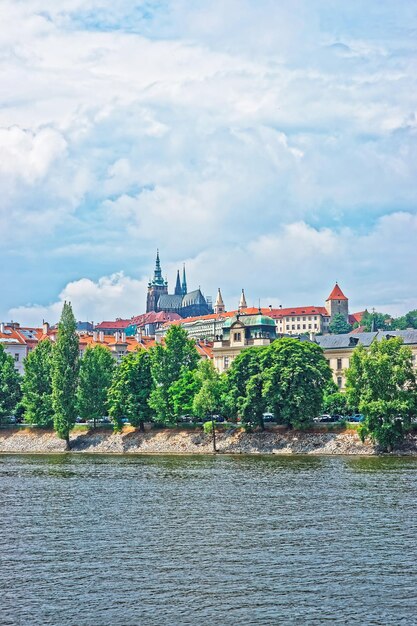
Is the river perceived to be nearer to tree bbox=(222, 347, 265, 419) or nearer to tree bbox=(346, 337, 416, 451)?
tree bbox=(346, 337, 416, 451)

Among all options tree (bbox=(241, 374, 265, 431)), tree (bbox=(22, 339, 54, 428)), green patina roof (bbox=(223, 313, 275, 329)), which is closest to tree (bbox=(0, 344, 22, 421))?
tree (bbox=(22, 339, 54, 428))

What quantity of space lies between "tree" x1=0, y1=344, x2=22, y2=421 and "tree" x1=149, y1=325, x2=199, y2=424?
22880 millimetres

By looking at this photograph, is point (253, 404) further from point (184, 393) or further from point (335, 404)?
point (335, 404)

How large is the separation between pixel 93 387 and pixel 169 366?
11.1 metres

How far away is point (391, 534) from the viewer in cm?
4931

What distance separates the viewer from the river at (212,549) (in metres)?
35.3

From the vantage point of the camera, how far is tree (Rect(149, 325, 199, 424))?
118 metres

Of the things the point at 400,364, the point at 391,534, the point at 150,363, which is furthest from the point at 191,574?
the point at 150,363

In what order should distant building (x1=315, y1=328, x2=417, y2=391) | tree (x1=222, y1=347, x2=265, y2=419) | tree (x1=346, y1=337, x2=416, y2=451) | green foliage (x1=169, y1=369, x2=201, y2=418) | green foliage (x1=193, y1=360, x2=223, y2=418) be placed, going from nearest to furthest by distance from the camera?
1. tree (x1=346, y1=337, x2=416, y2=451)
2. tree (x1=222, y1=347, x2=265, y2=419)
3. green foliage (x1=193, y1=360, x2=223, y2=418)
4. green foliage (x1=169, y1=369, x2=201, y2=418)
5. distant building (x1=315, y1=328, x2=417, y2=391)

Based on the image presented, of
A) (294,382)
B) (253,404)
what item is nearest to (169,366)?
(253,404)

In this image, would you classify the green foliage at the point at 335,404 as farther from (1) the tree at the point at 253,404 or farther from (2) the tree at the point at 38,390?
(2) the tree at the point at 38,390

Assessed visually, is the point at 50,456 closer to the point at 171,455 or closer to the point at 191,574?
the point at 171,455

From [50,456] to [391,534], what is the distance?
6970cm

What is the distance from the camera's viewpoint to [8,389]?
5320 inches
